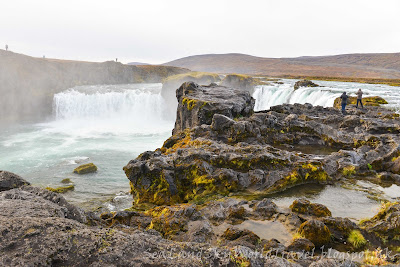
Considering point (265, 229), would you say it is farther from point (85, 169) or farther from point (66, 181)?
point (85, 169)

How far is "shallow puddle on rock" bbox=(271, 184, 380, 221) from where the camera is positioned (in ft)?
31.7

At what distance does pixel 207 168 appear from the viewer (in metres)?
12.4

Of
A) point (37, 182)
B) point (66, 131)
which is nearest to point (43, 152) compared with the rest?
point (37, 182)

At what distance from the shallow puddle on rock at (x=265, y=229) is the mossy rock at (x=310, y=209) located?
0.99 m

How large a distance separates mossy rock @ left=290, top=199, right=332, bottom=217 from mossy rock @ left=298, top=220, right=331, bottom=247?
4.78 feet

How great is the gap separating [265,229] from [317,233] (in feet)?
4.76

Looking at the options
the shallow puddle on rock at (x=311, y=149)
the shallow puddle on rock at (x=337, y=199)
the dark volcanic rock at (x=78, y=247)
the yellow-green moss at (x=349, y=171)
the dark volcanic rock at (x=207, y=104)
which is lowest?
the shallow puddle on rock at (x=337, y=199)

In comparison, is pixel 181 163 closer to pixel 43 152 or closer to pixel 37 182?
pixel 37 182

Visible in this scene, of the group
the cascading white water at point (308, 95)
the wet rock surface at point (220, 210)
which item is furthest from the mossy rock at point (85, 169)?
the cascading white water at point (308, 95)

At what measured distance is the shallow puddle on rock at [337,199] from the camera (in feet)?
31.7

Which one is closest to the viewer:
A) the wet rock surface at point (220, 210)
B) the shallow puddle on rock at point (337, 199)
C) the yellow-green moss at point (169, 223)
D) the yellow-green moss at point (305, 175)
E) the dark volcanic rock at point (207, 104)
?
the wet rock surface at point (220, 210)

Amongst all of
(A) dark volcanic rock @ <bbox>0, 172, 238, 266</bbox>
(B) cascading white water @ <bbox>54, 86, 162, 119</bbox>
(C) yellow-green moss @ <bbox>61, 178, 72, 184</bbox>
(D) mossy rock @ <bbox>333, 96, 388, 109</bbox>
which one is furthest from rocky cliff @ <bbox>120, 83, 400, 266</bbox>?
(B) cascading white water @ <bbox>54, 86, 162, 119</bbox>

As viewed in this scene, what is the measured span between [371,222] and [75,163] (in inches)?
998

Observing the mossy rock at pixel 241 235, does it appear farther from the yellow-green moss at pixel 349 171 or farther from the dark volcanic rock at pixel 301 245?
the yellow-green moss at pixel 349 171
